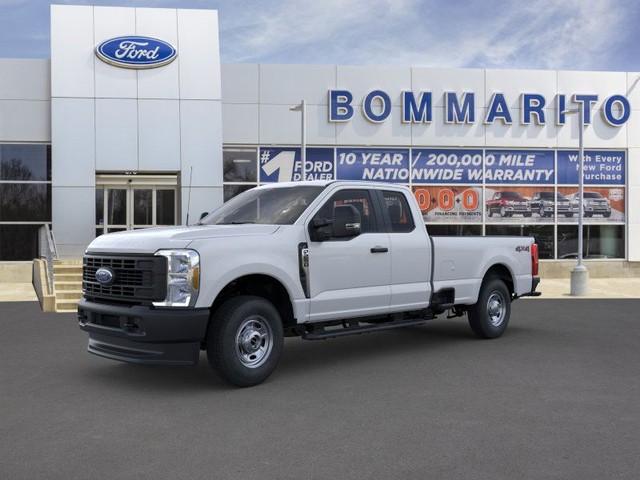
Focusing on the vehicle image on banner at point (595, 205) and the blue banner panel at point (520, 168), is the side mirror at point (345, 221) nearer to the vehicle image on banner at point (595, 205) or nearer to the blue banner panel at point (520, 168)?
the blue banner panel at point (520, 168)

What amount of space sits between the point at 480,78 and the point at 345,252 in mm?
15865

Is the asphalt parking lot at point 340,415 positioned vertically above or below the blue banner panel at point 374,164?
below

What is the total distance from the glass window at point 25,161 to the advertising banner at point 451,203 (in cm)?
1154

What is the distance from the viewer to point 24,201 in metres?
20.5

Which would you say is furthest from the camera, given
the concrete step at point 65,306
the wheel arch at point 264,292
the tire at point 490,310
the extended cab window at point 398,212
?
the concrete step at point 65,306

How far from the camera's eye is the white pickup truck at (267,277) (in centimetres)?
646

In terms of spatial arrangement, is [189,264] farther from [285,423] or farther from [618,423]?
Result: [618,423]

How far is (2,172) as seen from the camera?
20.4m

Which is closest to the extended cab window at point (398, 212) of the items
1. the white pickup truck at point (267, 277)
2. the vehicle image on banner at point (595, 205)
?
the white pickup truck at point (267, 277)

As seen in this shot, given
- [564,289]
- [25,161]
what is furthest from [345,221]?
[25,161]

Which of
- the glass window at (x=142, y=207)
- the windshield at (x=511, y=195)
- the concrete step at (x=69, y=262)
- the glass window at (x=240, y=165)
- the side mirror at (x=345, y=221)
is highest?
the glass window at (x=240, y=165)

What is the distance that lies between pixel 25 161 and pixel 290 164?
8017mm

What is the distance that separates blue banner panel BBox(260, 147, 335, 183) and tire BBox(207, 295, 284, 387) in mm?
14453

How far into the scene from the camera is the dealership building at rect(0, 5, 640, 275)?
64.2ft
